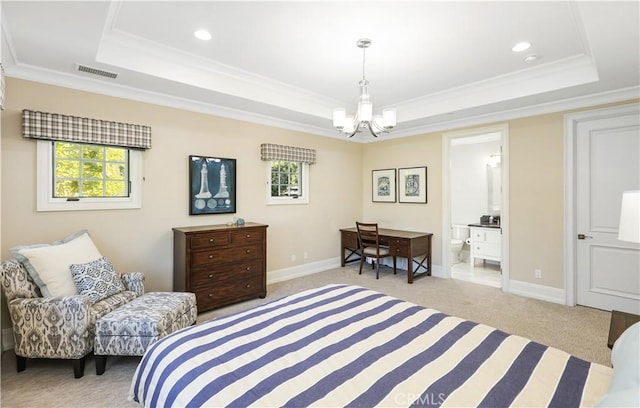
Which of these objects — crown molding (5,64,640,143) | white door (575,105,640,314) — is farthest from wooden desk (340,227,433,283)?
white door (575,105,640,314)

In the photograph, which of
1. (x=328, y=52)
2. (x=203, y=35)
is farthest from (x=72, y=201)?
(x=328, y=52)

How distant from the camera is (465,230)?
6410 millimetres

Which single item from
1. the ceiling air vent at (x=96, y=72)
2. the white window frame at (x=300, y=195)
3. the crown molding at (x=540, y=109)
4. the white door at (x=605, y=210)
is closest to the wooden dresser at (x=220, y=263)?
the white window frame at (x=300, y=195)

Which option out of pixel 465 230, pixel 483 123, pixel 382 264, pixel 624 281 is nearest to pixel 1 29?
pixel 483 123

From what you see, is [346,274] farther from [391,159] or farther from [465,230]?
[465,230]

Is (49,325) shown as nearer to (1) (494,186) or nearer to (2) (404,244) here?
(2) (404,244)

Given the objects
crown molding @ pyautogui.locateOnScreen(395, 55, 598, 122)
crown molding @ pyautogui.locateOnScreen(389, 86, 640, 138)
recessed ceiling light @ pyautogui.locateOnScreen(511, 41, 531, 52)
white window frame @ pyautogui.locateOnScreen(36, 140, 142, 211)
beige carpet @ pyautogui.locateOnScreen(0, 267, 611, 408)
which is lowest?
beige carpet @ pyautogui.locateOnScreen(0, 267, 611, 408)

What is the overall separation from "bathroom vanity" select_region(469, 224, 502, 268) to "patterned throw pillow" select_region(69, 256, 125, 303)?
5637mm

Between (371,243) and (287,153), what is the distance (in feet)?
6.47

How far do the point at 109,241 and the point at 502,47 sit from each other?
4.31 meters

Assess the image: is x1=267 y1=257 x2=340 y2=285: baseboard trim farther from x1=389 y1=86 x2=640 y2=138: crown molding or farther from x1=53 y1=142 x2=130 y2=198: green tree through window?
x1=389 y1=86 x2=640 y2=138: crown molding

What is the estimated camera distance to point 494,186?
20.7 ft

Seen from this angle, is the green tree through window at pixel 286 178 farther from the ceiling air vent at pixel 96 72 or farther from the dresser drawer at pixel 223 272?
the ceiling air vent at pixel 96 72

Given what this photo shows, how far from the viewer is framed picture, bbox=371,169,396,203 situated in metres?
5.60
